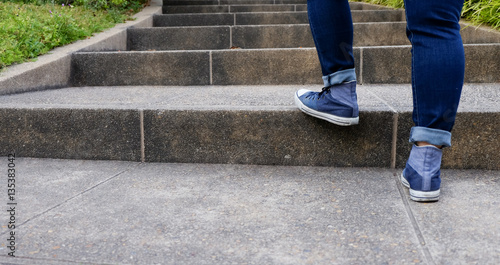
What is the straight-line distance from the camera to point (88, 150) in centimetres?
204

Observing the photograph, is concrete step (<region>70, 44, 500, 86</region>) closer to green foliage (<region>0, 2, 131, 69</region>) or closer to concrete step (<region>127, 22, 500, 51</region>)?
Result: green foliage (<region>0, 2, 131, 69</region>)

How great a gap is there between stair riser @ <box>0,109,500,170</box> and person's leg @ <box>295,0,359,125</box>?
12 centimetres

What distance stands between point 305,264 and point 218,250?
24 centimetres

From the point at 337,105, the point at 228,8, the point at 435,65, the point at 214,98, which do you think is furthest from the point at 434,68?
the point at 228,8

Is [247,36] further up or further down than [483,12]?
further down

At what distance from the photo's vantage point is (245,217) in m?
1.40

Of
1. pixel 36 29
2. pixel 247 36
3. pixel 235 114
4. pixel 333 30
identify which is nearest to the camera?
pixel 333 30

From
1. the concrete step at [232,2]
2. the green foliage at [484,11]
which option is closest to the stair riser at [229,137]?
the green foliage at [484,11]

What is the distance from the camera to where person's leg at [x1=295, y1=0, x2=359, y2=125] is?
1.61m

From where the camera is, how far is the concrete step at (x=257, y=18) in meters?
4.58

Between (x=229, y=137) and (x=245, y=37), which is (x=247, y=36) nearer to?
(x=245, y=37)

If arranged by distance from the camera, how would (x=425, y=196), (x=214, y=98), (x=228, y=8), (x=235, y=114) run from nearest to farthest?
(x=425, y=196) < (x=235, y=114) < (x=214, y=98) < (x=228, y=8)

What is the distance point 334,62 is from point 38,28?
2458 mm

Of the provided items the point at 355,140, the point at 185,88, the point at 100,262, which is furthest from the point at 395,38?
the point at 100,262
